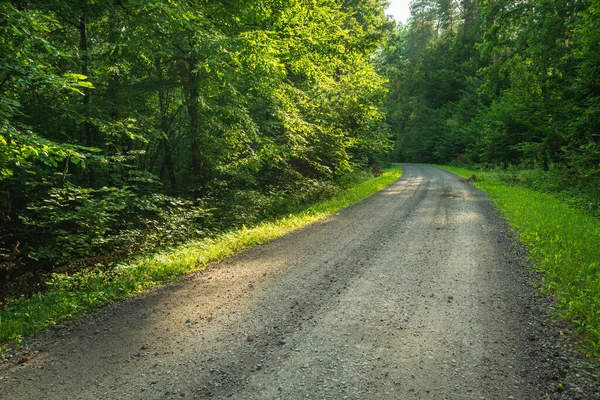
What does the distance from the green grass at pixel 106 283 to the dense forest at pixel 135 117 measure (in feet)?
2.14

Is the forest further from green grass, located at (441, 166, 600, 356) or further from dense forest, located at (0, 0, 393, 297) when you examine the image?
green grass, located at (441, 166, 600, 356)

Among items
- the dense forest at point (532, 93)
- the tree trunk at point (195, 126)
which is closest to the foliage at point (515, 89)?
the dense forest at point (532, 93)

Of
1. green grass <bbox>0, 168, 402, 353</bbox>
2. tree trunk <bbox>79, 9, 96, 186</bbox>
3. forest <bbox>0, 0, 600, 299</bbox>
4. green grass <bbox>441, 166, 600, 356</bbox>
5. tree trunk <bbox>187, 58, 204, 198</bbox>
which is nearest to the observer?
green grass <bbox>441, 166, 600, 356</bbox>

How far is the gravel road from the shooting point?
3062 millimetres

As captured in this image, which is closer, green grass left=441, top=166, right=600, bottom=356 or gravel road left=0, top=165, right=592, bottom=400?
gravel road left=0, top=165, right=592, bottom=400

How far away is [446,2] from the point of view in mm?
48844

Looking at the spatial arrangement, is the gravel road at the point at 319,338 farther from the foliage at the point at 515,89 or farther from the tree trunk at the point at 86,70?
the foliage at the point at 515,89

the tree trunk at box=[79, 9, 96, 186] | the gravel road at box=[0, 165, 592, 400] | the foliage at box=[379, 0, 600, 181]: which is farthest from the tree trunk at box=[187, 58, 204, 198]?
the foliage at box=[379, 0, 600, 181]

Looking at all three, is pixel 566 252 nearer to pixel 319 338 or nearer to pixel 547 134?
pixel 319 338

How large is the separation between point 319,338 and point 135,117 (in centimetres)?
739

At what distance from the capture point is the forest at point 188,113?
629 centimetres

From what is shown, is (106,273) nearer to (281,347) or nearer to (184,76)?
(281,347)

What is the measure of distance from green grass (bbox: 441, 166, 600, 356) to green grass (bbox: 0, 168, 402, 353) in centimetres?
553

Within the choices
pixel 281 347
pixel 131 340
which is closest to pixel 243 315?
pixel 281 347
